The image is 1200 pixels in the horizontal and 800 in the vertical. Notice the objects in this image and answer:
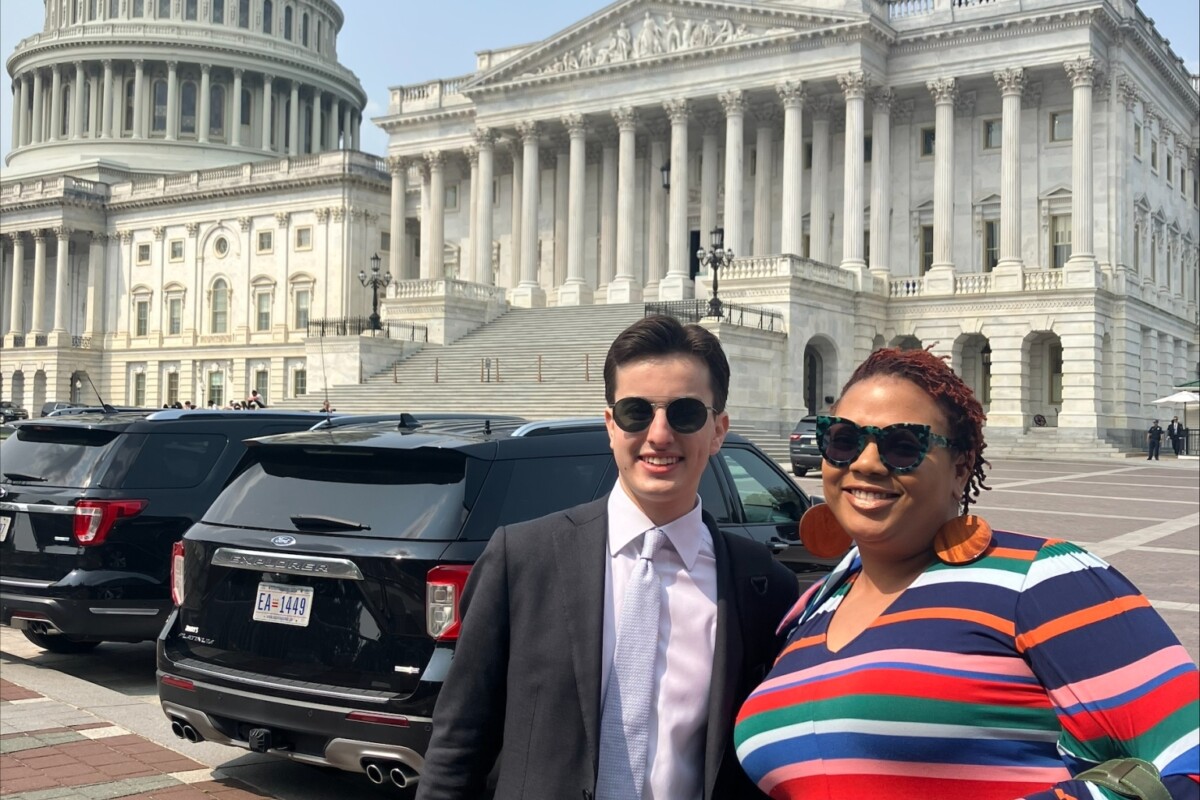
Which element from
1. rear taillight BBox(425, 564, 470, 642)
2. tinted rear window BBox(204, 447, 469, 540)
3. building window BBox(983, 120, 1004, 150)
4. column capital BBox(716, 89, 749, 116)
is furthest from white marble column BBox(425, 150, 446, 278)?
rear taillight BBox(425, 564, 470, 642)

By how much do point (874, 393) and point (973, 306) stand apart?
152 feet

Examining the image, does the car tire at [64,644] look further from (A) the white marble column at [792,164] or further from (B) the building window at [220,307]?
(B) the building window at [220,307]

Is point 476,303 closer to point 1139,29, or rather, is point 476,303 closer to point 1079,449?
point 1079,449

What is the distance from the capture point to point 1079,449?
43.3 metres

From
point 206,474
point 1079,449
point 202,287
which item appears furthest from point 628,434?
point 202,287

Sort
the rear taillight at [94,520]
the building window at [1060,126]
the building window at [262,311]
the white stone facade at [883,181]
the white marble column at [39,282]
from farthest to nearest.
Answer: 1. the white marble column at [39,282]
2. the building window at [262,311]
3. the building window at [1060,126]
4. the white stone facade at [883,181]
5. the rear taillight at [94,520]

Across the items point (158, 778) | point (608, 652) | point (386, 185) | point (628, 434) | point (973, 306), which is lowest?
point (158, 778)

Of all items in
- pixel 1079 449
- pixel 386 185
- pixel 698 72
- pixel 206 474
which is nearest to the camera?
pixel 206 474

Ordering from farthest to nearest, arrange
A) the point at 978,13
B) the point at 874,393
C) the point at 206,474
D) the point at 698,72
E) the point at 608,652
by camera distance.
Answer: the point at 698,72
the point at 978,13
the point at 206,474
the point at 608,652
the point at 874,393

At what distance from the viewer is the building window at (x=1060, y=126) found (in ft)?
158

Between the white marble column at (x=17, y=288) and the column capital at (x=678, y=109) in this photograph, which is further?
the white marble column at (x=17, y=288)

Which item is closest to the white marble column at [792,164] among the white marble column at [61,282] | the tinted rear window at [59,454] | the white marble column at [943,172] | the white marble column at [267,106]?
the white marble column at [943,172]

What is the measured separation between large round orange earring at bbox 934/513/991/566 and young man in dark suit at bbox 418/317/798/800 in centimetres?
68

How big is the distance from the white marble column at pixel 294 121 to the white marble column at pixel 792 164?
57964 millimetres
